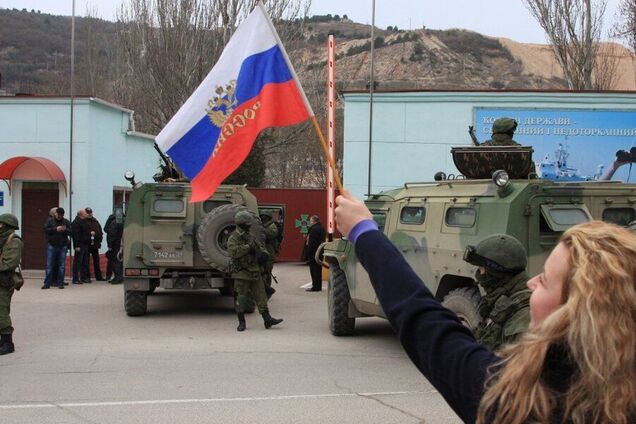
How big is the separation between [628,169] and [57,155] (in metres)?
13.9

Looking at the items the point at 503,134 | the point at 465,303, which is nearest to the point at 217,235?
the point at 503,134

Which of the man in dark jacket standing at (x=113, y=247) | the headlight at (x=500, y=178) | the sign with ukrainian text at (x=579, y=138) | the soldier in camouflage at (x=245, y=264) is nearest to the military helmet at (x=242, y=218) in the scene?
the soldier in camouflage at (x=245, y=264)

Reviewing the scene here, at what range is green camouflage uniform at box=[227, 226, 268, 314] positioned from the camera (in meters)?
11.3

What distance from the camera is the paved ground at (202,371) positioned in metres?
6.59

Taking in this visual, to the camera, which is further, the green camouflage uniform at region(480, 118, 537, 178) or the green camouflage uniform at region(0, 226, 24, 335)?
the green camouflage uniform at region(480, 118, 537, 178)

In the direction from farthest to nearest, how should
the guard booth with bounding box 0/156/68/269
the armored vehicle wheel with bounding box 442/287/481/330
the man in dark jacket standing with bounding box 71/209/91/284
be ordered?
1. the guard booth with bounding box 0/156/68/269
2. the man in dark jacket standing with bounding box 71/209/91/284
3. the armored vehicle wheel with bounding box 442/287/481/330

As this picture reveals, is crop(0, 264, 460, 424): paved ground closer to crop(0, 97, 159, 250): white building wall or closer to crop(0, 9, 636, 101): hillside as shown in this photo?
crop(0, 97, 159, 250): white building wall

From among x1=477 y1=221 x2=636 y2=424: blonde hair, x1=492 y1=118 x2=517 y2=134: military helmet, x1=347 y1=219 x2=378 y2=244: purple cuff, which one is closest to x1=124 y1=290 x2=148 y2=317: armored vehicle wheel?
x1=492 y1=118 x2=517 y2=134: military helmet

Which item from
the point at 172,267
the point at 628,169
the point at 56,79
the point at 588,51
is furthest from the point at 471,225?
the point at 56,79

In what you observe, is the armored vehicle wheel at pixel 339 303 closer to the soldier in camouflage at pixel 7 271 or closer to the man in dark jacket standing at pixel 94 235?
the soldier in camouflage at pixel 7 271

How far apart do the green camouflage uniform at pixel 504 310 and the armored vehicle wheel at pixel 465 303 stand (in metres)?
3.27

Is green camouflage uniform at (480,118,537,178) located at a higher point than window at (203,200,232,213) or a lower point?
higher

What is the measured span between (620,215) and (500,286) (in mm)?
4694

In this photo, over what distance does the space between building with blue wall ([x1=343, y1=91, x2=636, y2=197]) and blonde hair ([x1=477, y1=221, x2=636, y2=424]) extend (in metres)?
16.7
